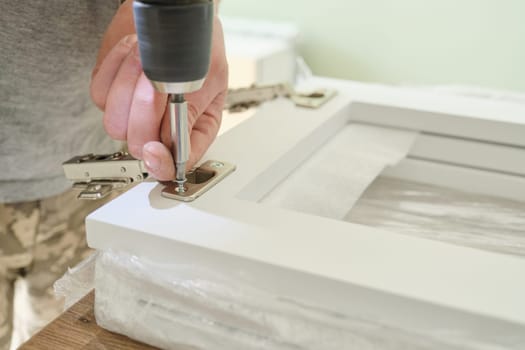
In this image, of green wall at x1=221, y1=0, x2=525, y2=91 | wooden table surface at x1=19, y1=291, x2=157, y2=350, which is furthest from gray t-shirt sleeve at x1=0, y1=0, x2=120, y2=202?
green wall at x1=221, y1=0, x2=525, y2=91

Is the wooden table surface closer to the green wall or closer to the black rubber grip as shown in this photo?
the black rubber grip

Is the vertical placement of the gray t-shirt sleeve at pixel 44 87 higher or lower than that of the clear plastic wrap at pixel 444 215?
higher

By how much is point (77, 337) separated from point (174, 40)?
0.78ft

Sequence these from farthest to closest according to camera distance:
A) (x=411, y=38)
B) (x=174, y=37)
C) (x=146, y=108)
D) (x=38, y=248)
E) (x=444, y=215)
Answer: (x=411, y=38)
(x=38, y=248)
(x=444, y=215)
(x=146, y=108)
(x=174, y=37)

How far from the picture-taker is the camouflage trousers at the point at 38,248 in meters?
0.65

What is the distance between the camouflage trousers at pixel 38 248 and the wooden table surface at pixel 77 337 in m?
0.29

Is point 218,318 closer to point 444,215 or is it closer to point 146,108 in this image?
point 146,108

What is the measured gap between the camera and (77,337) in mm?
387

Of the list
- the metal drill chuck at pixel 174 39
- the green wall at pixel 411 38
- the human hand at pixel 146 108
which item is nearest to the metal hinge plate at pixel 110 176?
the human hand at pixel 146 108

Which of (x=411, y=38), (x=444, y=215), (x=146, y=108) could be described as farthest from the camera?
(x=411, y=38)

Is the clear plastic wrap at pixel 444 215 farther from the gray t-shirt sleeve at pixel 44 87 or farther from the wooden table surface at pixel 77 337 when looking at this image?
the gray t-shirt sleeve at pixel 44 87

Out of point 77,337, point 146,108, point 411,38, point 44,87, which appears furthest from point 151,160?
point 411,38

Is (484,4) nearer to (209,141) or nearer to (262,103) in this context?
(262,103)

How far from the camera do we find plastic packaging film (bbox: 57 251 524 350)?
317 millimetres
